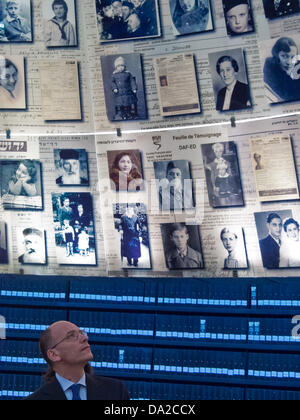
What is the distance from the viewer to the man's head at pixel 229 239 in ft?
16.5

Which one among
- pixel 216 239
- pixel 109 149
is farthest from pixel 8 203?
pixel 216 239

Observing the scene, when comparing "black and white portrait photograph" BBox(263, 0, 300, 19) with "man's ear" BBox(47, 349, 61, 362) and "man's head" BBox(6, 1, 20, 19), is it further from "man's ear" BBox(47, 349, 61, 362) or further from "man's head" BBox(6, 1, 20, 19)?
"man's ear" BBox(47, 349, 61, 362)

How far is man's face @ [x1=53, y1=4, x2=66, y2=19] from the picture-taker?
207 inches

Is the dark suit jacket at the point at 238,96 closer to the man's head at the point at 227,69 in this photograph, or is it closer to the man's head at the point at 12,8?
the man's head at the point at 227,69

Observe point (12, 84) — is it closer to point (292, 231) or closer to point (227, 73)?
point (227, 73)

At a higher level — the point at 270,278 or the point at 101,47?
the point at 101,47

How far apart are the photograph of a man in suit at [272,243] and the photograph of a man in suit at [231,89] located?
82cm

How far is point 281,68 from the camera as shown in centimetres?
480

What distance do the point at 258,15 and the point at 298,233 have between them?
60.0 inches

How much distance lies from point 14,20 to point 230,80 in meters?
1.69

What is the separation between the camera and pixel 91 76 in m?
5.29

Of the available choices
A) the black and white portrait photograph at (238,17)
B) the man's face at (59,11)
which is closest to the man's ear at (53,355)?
the black and white portrait photograph at (238,17)

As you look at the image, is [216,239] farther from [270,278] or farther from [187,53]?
[187,53]
